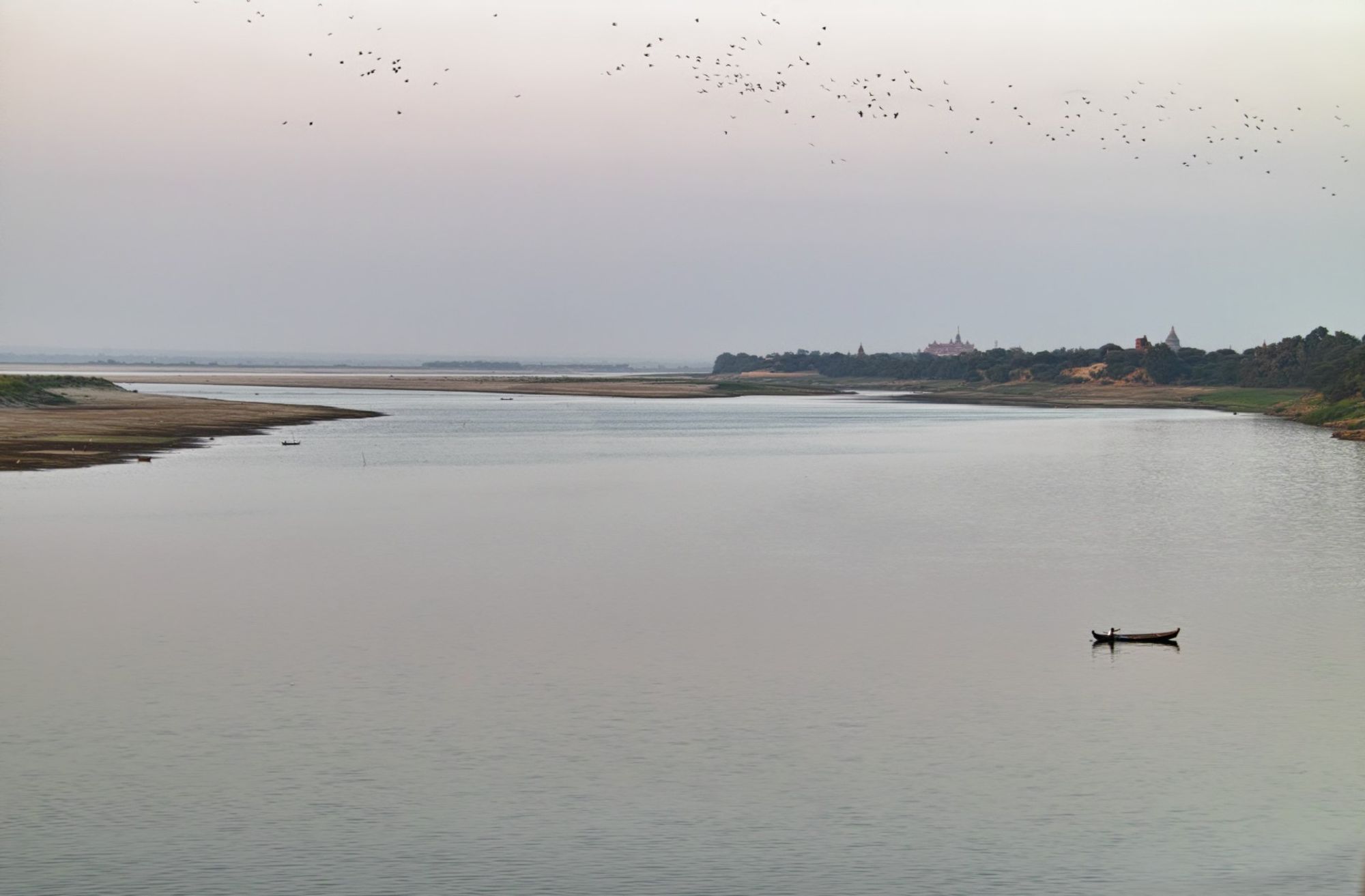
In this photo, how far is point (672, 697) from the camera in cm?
2292

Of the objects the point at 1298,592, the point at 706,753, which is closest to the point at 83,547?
the point at 706,753

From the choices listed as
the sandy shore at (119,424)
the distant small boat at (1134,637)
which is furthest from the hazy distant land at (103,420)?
the distant small boat at (1134,637)

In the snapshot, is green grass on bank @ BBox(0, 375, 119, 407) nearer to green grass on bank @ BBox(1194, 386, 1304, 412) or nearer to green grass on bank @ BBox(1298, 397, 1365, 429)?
green grass on bank @ BBox(1298, 397, 1365, 429)

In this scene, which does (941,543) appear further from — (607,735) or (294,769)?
(294,769)

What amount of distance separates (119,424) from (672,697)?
2621 inches

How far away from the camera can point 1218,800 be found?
711 inches

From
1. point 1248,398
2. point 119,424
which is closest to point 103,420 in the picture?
point 119,424

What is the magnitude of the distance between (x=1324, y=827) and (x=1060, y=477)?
1856 inches

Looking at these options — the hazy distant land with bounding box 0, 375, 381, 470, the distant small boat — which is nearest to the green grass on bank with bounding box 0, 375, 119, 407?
the hazy distant land with bounding box 0, 375, 381, 470

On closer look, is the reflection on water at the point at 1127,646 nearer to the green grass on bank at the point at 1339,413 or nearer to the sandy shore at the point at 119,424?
the sandy shore at the point at 119,424

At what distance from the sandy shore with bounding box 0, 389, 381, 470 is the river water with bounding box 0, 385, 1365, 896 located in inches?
513

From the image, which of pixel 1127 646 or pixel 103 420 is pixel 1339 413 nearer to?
pixel 103 420

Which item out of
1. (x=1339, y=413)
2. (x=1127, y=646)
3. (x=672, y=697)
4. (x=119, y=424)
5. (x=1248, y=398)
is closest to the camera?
(x=672, y=697)

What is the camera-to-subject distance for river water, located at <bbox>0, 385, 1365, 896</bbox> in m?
16.1
